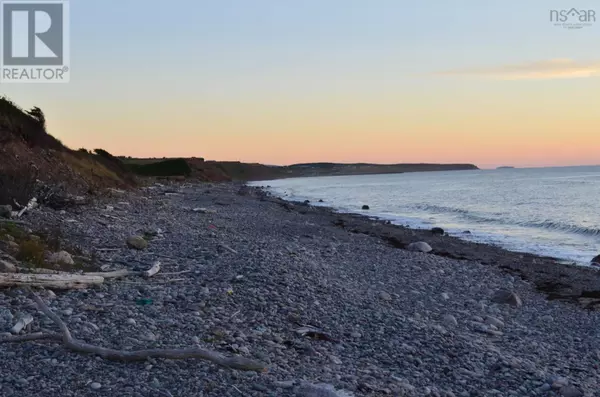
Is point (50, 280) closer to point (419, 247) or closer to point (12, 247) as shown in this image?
point (12, 247)

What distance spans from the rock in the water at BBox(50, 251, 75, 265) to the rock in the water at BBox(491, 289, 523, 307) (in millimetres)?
7252

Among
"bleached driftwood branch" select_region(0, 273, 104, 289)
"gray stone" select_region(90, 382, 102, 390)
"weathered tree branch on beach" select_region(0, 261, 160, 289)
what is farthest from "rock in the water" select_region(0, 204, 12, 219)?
"gray stone" select_region(90, 382, 102, 390)

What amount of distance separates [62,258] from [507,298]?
298 inches

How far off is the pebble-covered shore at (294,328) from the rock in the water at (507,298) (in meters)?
0.03

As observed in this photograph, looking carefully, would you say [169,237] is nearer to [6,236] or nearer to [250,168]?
[6,236]

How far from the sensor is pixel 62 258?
8.83 m

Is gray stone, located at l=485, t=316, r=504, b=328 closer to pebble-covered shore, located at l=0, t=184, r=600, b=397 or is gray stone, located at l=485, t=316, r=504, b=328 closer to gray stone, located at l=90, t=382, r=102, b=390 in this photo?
pebble-covered shore, located at l=0, t=184, r=600, b=397

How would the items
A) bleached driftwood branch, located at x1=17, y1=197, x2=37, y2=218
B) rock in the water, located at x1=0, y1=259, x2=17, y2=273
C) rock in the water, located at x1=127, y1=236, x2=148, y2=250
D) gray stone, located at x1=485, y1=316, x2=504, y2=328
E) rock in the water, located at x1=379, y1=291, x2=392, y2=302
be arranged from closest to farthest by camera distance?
rock in the water, located at x1=0, y1=259, x2=17, y2=273, gray stone, located at x1=485, y1=316, x2=504, y2=328, rock in the water, located at x1=379, y1=291, x2=392, y2=302, rock in the water, located at x1=127, y1=236, x2=148, y2=250, bleached driftwood branch, located at x1=17, y1=197, x2=37, y2=218

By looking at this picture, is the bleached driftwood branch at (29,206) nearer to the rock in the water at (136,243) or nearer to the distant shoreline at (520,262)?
the rock in the water at (136,243)

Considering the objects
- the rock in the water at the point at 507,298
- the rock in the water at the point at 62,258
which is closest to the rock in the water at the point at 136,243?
the rock in the water at the point at 62,258

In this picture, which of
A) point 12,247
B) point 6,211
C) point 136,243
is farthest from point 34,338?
point 6,211

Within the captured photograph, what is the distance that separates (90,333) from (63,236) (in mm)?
5460

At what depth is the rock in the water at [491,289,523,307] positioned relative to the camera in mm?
10559

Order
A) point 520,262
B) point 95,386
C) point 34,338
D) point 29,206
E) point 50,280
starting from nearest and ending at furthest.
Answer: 1. point 95,386
2. point 34,338
3. point 50,280
4. point 29,206
5. point 520,262
